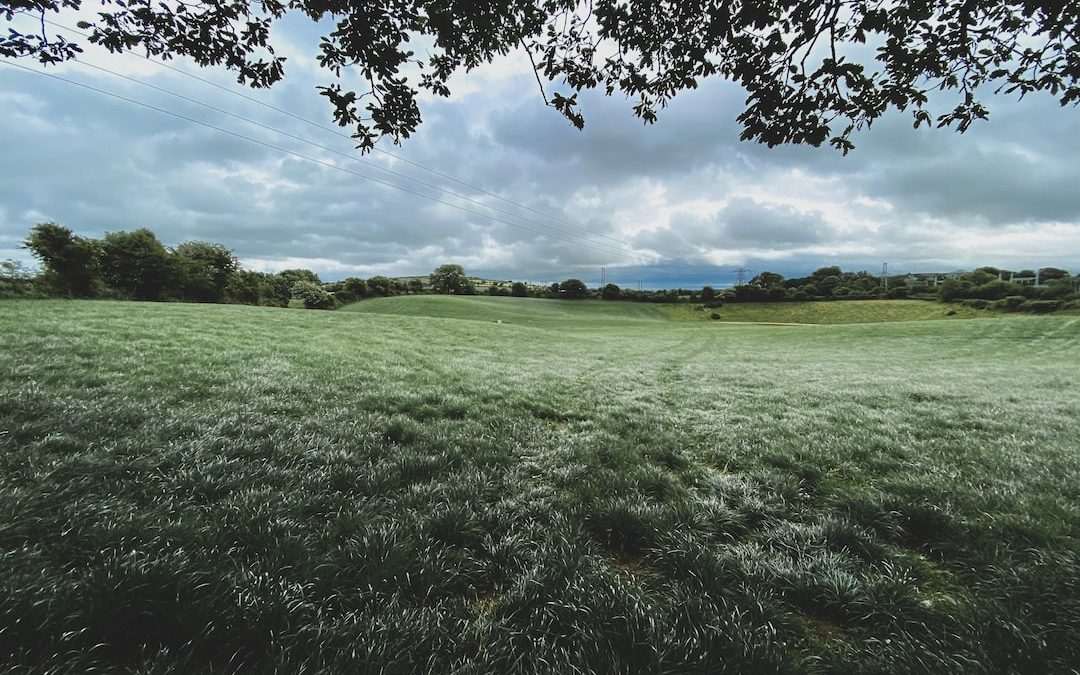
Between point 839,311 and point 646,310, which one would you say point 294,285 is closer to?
point 646,310

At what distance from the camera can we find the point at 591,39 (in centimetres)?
1041

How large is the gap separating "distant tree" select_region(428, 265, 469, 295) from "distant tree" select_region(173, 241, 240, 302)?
5496cm

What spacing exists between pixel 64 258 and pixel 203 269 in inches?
1414

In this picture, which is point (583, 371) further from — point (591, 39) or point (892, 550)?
point (892, 550)

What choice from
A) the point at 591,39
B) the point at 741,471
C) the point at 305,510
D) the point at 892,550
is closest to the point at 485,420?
the point at 305,510

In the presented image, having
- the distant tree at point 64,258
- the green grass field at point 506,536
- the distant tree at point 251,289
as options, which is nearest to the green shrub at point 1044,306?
the green grass field at point 506,536

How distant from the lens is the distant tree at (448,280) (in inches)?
5231

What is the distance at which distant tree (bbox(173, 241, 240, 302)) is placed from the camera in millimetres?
77238

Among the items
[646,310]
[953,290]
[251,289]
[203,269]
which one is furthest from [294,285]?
[953,290]

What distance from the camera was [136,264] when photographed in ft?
229

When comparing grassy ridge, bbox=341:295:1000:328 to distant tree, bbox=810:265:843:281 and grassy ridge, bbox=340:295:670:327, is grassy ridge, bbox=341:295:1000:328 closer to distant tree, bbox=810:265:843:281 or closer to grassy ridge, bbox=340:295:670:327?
grassy ridge, bbox=340:295:670:327

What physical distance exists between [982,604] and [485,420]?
7.50 metres

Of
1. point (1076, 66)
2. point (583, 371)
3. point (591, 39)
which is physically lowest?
point (583, 371)

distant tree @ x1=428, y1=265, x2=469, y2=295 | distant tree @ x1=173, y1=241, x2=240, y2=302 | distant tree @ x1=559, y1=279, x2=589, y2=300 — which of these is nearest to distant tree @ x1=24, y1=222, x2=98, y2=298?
distant tree @ x1=173, y1=241, x2=240, y2=302
